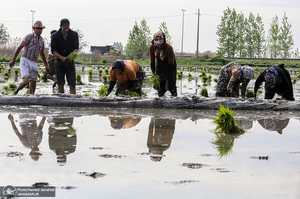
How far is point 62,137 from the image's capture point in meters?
5.38

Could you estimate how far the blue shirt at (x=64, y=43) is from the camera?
29.2ft

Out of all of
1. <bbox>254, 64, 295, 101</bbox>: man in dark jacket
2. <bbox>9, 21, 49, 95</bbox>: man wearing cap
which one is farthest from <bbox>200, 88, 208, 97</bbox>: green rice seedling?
<bbox>9, 21, 49, 95</bbox>: man wearing cap

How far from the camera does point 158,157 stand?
4.51m

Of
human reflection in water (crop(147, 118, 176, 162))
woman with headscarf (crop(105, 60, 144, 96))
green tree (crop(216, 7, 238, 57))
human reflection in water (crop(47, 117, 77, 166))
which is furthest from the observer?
green tree (crop(216, 7, 238, 57))

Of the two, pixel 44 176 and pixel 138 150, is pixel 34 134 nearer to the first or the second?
pixel 138 150

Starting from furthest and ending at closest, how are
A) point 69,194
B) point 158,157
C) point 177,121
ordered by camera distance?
point 177,121 → point 158,157 → point 69,194

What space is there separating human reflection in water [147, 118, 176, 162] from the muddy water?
1 centimetres

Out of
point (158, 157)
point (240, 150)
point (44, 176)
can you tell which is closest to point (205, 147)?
point (240, 150)

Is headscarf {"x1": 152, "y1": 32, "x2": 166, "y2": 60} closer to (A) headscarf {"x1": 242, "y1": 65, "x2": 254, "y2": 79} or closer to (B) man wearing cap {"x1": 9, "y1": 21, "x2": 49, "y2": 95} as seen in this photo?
(A) headscarf {"x1": 242, "y1": 65, "x2": 254, "y2": 79}

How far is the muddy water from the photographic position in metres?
3.50

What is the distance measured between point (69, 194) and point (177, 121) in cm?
380

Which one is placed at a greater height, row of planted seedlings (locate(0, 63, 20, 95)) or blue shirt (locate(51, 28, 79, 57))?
blue shirt (locate(51, 28, 79, 57))

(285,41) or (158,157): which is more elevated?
(285,41)

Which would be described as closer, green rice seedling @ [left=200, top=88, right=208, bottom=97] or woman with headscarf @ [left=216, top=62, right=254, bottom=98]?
woman with headscarf @ [left=216, top=62, right=254, bottom=98]
